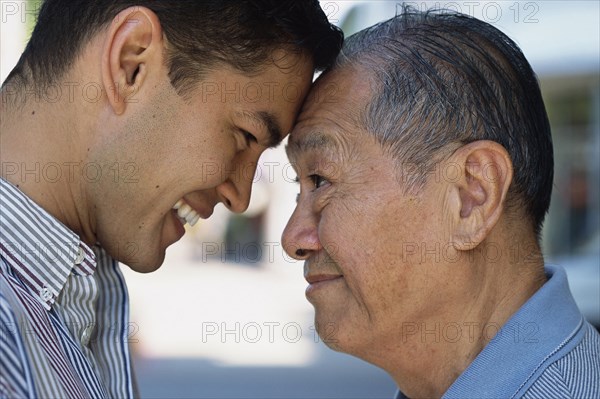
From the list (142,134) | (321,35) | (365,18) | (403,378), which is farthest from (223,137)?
(365,18)

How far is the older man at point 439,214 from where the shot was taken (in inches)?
85.4

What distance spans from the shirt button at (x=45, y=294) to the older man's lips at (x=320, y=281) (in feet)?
2.47

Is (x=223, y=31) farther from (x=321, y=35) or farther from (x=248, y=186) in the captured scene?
(x=248, y=186)

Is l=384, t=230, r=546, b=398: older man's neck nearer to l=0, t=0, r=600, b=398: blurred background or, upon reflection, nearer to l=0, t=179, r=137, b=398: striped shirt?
l=0, t=179, r=137, b=398: striped shirt

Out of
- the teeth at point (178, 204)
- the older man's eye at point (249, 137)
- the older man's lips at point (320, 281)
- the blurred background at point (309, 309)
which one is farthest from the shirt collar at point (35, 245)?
the blurred background at point (309, 309)

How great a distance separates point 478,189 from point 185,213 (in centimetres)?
84

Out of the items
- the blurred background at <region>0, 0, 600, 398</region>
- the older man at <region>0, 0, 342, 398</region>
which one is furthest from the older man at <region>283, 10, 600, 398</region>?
the blurred background at <region>0, 0, 600, 398</region>

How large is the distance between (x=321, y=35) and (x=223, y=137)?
42 centimetres

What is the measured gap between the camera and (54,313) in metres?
1.97

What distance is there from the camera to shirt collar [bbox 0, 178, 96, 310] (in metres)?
1.92

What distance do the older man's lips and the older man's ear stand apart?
14.7 inches

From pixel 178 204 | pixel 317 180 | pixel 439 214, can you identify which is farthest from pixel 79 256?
pixel 439 214

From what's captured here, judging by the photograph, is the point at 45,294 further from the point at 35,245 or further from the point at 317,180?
the point at 317,180

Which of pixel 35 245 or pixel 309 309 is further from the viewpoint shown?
pixel 309 309
